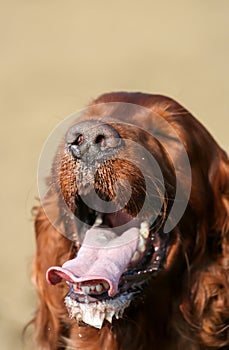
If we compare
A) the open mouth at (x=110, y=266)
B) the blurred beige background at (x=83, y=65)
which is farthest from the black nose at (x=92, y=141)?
the blurred beige background at (x=83, y=65)

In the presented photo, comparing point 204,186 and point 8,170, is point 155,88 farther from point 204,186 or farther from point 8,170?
point 204,186

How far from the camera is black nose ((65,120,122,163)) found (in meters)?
2.74

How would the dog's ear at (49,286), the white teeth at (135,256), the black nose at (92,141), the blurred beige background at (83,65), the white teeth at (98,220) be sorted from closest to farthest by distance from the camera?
the black nose at (92,141) < the white teeth at (135,256) < the white teeth at (98,220) < the dog's ear at (49,286) < the blurred beige background at (83,65)

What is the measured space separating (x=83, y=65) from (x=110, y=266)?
449 centimetres

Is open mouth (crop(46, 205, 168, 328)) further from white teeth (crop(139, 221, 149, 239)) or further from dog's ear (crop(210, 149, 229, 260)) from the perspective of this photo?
dog's ear (crop(210, 149, 229, 260))

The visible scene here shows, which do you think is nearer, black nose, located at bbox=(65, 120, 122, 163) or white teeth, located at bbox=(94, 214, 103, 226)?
black nose, located at bbox=(65, 120, 122, 163)

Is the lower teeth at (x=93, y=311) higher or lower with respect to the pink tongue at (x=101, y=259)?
lower

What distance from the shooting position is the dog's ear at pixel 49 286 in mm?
3219

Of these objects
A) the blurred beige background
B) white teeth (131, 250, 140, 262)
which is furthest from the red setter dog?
the blurred beige background

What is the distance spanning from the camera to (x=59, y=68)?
7.12m

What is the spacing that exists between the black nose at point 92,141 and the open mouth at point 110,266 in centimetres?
32

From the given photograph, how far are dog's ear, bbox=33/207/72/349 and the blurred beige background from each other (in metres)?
1.43

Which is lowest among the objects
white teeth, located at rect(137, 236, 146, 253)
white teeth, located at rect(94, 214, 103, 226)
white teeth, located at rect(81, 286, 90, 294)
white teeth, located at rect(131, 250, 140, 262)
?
white teeth, located at rect(81, 286, 90, 294)

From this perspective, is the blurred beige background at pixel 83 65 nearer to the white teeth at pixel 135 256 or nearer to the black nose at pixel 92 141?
the white teeth at pixel 135 256
